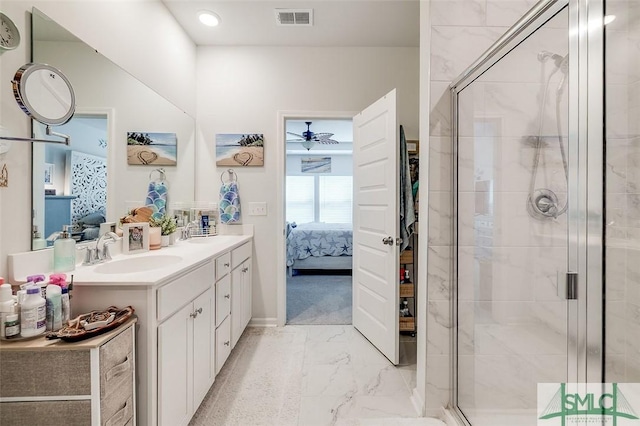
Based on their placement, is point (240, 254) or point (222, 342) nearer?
point (222, 342)

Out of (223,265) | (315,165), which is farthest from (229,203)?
(315,165)

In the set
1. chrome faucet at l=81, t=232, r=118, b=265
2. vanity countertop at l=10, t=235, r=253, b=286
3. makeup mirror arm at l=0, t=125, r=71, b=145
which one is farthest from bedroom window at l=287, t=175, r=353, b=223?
makeup mirror arm at l=0, t=125, r=71, b=145

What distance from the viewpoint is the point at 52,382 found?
0.95m

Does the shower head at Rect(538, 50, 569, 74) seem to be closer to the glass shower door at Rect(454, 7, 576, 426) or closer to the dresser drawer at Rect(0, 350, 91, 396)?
the glass shower door at Rect(454, 7, 576, 426)

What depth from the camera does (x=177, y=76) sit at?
252cm

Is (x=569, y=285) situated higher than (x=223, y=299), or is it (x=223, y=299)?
(x=569, y=285)

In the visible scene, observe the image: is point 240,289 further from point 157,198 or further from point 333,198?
point 333,198

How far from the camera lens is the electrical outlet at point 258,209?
2.88 meters

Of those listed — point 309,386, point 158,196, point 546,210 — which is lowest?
point 309,386

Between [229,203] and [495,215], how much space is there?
86.0 inches

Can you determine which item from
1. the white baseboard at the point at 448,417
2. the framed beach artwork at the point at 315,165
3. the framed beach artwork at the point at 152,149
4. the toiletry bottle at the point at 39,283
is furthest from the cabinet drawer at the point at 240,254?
the framed beach artwork at the point at 315,165

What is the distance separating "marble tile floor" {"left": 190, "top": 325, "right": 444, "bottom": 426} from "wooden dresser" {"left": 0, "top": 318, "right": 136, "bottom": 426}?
0.81m

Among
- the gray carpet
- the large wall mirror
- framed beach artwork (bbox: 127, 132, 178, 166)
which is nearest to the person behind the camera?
the large wall mirror

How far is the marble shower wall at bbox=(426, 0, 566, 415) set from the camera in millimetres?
1412
